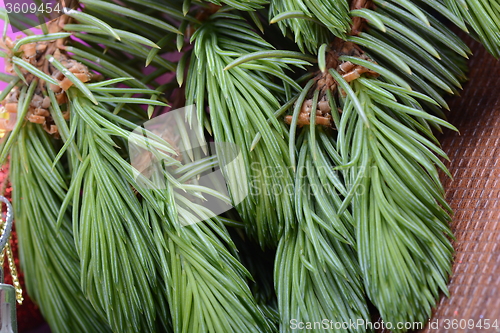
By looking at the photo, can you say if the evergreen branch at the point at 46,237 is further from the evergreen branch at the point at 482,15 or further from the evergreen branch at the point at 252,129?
the evergreen branch at the point at 482,15

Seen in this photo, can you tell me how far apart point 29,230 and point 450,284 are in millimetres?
378

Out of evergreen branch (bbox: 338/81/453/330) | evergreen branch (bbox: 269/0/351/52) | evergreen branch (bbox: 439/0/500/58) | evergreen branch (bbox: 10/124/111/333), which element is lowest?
evergreen branch (bbox: 10/124/111/333)

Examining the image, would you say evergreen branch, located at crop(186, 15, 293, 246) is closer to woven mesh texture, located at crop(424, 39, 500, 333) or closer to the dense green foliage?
the dense green foliage

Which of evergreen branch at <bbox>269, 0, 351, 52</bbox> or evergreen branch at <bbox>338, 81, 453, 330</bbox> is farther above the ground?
evergreen branch at <bbox>269, 0, 351, 52</bbox>

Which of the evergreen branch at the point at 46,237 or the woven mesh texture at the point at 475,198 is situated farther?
the evergreen branch at the point at 46,237

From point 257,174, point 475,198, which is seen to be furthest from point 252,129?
point 475,198

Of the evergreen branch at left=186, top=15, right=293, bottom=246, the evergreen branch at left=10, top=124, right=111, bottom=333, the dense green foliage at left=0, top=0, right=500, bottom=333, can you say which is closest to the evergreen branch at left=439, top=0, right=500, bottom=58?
the dense green foliage at left=0, top=0, right=500, bottom=333

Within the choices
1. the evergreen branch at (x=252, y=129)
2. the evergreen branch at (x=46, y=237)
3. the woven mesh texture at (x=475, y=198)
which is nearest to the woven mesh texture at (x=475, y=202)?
the woven mesh texture at (x=475, y=198)

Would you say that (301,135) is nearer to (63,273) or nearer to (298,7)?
(298,7)

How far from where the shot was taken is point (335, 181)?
0.38 metres

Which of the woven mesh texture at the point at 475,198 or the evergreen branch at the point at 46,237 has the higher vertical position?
the woven mesh texture at the point at 475,198

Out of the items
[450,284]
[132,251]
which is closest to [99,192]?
[132,251]

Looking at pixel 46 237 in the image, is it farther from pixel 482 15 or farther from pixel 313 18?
pixel 482 15

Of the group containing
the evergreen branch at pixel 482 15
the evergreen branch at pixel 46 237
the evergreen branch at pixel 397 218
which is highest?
the evergreen branch at pixel 482 15
